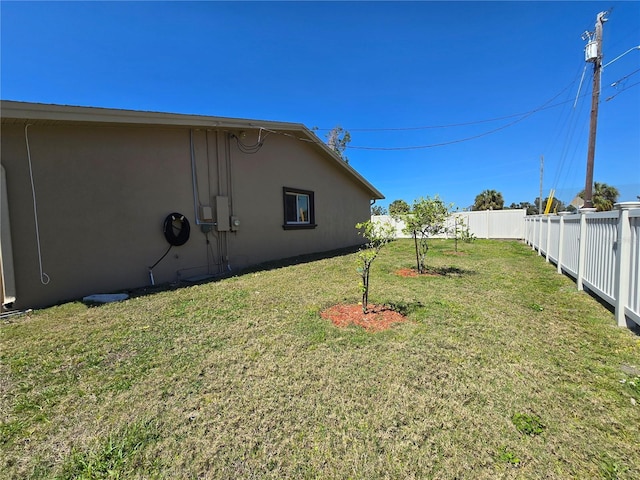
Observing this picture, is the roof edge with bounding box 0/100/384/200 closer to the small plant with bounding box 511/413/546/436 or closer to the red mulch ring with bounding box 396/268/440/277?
the red mulch ring with bounding box 396/268/440/277

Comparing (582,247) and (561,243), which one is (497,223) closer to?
(561,243)

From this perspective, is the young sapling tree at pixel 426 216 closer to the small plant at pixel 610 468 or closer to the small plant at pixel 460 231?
the small plant at pixel 460 231

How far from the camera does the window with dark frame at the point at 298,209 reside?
9.27 m

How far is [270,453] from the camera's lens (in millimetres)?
1707

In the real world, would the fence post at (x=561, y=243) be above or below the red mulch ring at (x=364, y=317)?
above

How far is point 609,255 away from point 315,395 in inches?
177

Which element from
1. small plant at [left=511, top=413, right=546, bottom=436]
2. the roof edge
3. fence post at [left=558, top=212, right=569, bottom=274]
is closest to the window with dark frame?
the roof edge

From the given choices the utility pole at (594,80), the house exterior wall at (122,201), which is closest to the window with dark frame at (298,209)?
the house exterior wall at (122,201)

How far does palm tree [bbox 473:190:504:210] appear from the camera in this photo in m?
31.1

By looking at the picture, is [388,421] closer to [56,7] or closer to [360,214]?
[56,7]

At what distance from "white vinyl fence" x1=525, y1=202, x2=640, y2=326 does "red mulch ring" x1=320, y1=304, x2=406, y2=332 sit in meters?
2.55

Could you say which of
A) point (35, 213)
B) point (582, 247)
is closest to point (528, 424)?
point (582, 247)

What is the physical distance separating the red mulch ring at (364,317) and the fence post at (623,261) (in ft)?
8.37

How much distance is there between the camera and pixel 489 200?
104 ft
